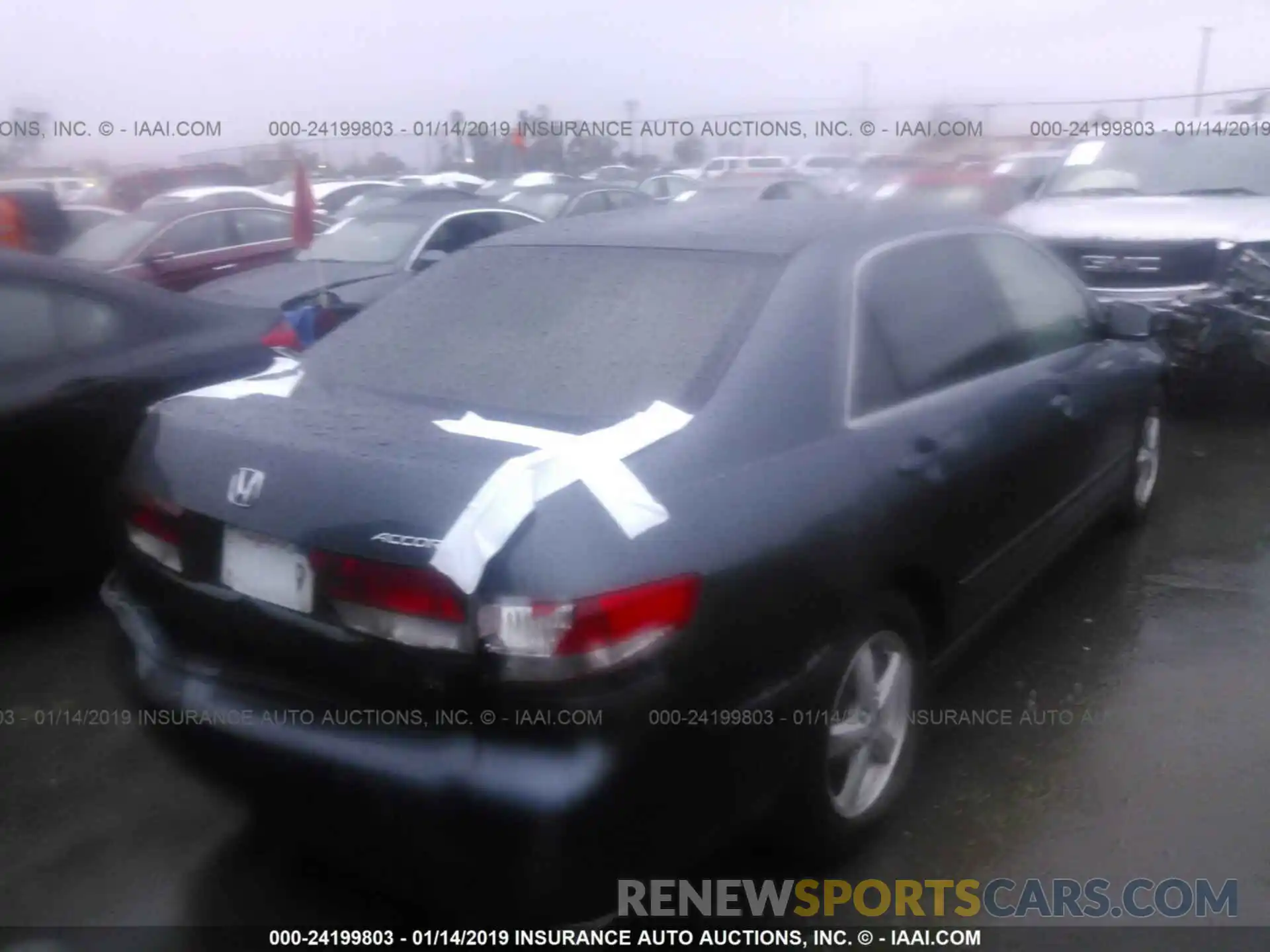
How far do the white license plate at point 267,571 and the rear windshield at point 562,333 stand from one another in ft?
1.95

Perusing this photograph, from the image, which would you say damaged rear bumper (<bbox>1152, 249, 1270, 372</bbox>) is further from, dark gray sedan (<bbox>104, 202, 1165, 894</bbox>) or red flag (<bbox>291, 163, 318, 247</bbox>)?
red flag (<bbox>291, 163, 318, 247</bbox>)

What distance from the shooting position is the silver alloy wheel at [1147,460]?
16.8ft

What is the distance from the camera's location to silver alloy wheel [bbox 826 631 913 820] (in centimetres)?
289

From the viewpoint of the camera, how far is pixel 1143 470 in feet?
17.2

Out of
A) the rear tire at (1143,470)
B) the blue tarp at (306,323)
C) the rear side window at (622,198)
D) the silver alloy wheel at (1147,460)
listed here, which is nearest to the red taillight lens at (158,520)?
the blue tarp at (306,323)

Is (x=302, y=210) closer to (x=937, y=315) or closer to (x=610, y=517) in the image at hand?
(x=937, y=315)

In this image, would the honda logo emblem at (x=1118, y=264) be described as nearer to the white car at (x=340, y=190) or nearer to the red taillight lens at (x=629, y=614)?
the red taillight lens at (x=629, y=614)

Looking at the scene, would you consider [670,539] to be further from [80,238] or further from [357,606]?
[80,238]

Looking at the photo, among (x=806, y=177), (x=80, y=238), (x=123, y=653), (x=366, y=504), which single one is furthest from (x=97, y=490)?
(x=806, y=177)

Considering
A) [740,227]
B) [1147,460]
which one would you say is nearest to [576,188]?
[1147,460]

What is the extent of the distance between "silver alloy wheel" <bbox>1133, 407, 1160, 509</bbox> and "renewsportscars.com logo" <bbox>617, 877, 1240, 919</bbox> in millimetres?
2539

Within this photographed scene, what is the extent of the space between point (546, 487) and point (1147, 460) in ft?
12.7

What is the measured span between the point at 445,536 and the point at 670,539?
44 centimetres

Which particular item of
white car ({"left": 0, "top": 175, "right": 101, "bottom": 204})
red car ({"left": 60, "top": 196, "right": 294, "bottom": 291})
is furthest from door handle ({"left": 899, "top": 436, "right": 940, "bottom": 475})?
white car ({"left": 0, "top": 175, "right": 101, "bottom": 204})
